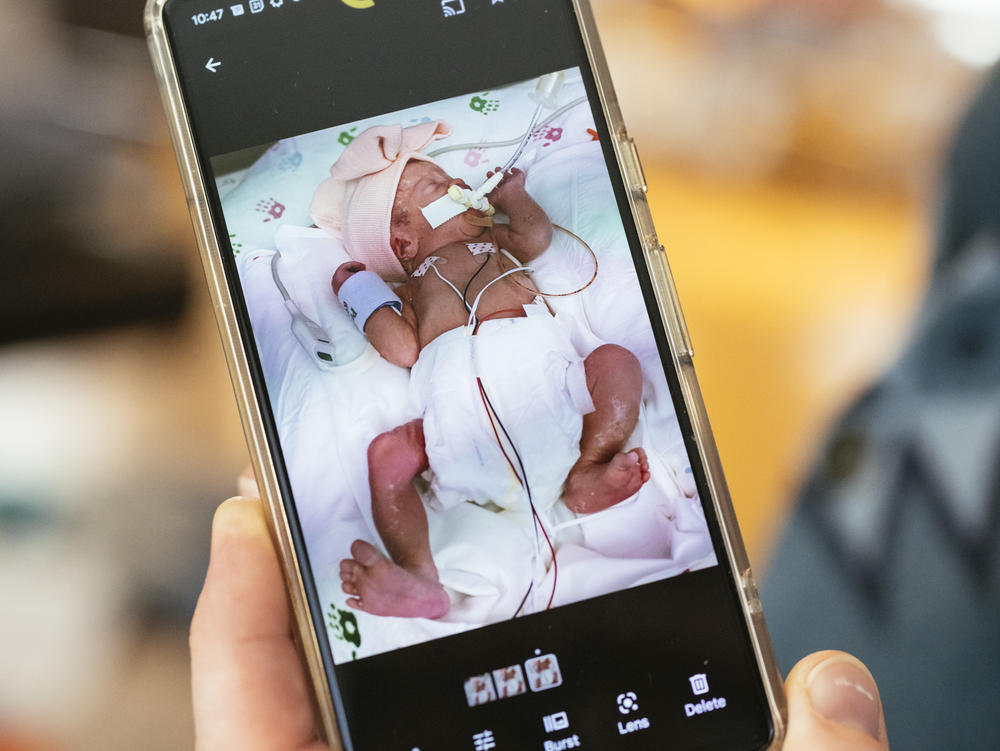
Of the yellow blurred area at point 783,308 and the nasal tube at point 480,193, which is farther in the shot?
the yellow blurred area at point 783,308

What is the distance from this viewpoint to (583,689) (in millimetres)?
280

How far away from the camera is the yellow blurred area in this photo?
558 millimetres

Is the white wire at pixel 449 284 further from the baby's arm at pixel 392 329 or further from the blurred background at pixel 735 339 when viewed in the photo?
the blurred background at pixel 735 339

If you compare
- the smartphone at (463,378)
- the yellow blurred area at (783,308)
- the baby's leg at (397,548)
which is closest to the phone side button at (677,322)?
the smartphone at (463,378)

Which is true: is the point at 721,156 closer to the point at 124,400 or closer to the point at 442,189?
the point at 442,189

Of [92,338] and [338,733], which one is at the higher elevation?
[92,338]

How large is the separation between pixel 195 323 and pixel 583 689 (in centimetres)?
42

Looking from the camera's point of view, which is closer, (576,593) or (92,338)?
(576,593)

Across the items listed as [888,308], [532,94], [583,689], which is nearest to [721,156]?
[888,308]

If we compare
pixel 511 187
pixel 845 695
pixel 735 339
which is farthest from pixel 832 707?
pixel 735 339

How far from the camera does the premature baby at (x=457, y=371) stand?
0.29 meters

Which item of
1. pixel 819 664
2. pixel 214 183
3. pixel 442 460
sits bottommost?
pixel 819 664

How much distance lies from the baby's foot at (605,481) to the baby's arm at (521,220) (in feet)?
0.27

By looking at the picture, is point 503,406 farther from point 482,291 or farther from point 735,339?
point 735,339
